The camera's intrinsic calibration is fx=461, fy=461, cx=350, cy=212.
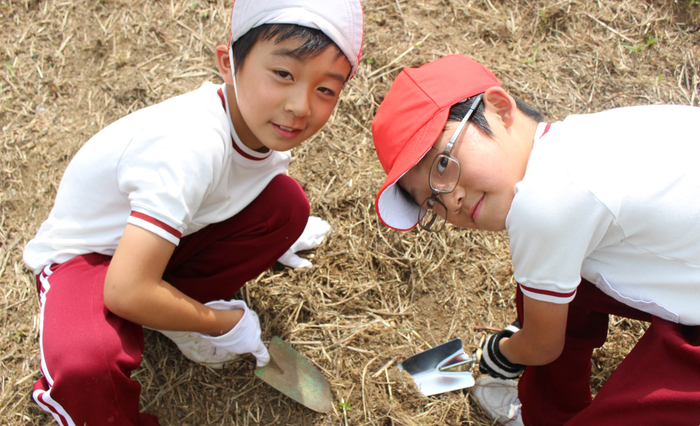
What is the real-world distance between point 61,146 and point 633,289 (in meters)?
2.71

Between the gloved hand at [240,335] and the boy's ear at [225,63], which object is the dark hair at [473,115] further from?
the gloved hand at [240,335]

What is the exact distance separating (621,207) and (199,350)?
165 centimetres

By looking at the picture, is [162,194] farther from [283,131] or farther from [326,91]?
[326,91]

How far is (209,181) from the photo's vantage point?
1.43 m

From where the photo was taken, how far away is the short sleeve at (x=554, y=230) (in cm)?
119

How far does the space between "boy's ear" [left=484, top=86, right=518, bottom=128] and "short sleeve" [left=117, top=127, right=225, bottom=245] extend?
0.84m

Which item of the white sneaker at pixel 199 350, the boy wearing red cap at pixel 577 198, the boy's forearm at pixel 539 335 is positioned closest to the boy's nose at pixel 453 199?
the boy wearing red cap at pixel 577 198

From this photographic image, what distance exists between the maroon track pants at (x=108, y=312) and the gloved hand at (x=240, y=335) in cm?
13

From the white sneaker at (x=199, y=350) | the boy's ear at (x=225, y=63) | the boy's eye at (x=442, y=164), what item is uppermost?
the boy's ear at (x=225, y=63)

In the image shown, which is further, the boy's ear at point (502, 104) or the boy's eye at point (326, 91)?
the boy's eye at point (326, 91)

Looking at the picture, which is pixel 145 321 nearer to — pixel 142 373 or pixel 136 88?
pixel 142 373

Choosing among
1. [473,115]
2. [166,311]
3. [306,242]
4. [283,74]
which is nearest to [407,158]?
[473,115]

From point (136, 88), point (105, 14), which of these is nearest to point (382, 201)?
point (136, 88)

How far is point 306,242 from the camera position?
7.41 feet
